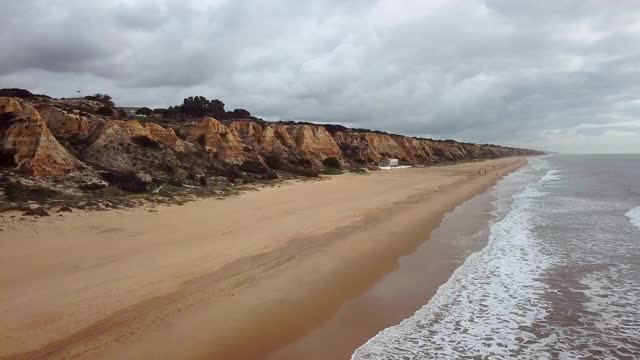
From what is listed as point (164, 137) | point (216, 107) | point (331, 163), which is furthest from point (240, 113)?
point (164, 137)

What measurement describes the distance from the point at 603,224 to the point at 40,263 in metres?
18.5

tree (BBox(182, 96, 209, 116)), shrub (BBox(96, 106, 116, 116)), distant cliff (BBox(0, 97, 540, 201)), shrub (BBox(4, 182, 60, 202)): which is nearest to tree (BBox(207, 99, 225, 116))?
tree (BBox(182, 96, 209, 116))

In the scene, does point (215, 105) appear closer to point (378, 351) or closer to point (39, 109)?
point (39, 109)

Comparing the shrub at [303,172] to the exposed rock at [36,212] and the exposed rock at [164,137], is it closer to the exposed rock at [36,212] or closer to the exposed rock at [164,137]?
the exposed rock at [164,137]

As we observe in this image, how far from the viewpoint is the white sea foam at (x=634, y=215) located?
18.8 meters

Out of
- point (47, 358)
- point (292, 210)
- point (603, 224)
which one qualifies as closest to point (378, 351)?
point (47, 358)

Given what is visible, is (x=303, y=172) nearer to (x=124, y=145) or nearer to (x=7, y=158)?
(x=124, y=145)

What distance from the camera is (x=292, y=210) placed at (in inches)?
730

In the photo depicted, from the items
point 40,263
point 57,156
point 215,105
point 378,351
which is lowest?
point 378,351

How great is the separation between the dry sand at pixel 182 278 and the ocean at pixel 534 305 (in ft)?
5.42

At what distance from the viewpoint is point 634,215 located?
20.8m

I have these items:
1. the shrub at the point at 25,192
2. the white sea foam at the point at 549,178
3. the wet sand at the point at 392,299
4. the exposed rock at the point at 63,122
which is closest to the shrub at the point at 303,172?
the exposed rock at the point at 63,122

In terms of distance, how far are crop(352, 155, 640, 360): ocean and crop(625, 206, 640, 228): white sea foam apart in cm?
258

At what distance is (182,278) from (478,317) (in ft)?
17.7
